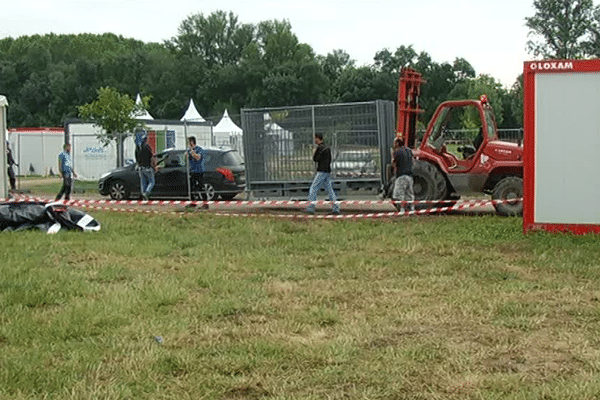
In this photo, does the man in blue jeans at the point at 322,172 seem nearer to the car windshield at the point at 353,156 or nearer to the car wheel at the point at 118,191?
the car windshield at the point at 353,156

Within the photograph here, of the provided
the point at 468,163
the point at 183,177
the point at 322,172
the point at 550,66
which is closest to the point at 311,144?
the point at 322,172

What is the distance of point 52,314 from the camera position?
298 inches

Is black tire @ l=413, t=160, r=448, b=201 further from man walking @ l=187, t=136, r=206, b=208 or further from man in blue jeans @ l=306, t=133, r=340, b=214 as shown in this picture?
man walking @ l=187, t=136, r=206, b=208

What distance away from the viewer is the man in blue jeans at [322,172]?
17125mm

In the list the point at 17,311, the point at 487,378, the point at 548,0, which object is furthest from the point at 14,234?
the point at 548,0

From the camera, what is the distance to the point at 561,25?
78.7 meters

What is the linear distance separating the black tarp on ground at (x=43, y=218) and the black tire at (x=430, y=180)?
624 centimetres

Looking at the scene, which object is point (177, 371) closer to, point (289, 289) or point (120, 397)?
point (120, 397)

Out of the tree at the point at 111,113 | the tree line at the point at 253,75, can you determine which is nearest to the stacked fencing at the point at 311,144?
the tree at the point at 111,113

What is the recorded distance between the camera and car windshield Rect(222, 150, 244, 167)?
21.1 m

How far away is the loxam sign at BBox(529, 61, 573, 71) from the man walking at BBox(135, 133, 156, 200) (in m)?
10.5

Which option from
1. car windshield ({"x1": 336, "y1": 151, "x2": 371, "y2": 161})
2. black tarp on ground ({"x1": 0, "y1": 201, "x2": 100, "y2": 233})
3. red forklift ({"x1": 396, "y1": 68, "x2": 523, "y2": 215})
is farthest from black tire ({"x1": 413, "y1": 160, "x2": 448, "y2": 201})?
black tarp on ground ({"x1": 0, "y1": 201, "x2": 100, "y2": 233})

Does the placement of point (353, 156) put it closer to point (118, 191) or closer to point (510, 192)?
point (510, 192)

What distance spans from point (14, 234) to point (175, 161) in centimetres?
818
